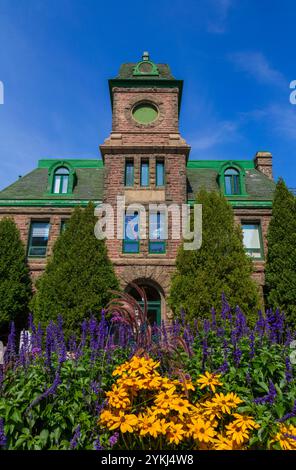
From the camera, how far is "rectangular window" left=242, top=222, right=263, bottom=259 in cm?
1703

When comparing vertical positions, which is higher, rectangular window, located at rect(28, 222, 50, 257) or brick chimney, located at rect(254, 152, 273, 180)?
brick chimney, located at rect(254, 152, 273, 180)

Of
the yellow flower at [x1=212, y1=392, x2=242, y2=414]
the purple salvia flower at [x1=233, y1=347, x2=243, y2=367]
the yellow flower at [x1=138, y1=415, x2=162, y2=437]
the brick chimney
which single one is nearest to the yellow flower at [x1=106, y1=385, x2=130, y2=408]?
the yellow flower at [x1=138, y1=415, x2=162, y2=437]

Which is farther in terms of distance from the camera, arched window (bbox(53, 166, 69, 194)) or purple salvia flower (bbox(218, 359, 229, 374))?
arched window (bbox(53, 166, 69, 194))

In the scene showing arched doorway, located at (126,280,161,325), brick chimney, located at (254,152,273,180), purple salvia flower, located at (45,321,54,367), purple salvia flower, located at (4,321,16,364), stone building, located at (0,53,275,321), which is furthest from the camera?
brick chimney, located at (254,152,273,180)

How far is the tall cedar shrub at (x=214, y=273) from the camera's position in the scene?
1291 cm

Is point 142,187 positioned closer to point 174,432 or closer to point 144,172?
point 144,172

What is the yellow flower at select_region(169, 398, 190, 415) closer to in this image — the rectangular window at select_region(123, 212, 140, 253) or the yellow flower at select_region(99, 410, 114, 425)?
the yellow flower at select_region(99, 410, 114, 425)

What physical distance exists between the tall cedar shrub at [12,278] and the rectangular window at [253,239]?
1016 centimetres

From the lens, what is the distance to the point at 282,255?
14773mm

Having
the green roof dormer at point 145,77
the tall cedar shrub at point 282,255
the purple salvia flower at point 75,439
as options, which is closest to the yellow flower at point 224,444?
the purple salvia flower at point 75,439

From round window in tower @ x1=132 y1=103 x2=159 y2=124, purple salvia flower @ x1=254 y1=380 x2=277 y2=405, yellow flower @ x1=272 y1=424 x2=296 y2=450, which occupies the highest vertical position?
round window in tower @ x1=132 y1=103 x2=159 y2=124

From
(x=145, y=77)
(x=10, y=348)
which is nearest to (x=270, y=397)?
(x=10, y=348)

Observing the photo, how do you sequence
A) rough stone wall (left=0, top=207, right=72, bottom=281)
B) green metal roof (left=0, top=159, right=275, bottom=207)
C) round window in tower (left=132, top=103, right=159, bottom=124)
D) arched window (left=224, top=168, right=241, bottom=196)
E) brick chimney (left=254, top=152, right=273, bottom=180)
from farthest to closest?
brick chimney (left=254, top=152, right=273, bottom=180) < arched window (left=224, top=168, right=241, bottom=196) < round window in tower (left=132, top=103, right=159, bottom=124) < green metal roof (left=0, top=159, right=275, bottom=207) < rough stone wall (left=0, top=207, right=72, bottom=281)

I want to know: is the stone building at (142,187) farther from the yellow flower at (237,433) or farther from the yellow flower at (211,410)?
the yellow flower at (237,433)
